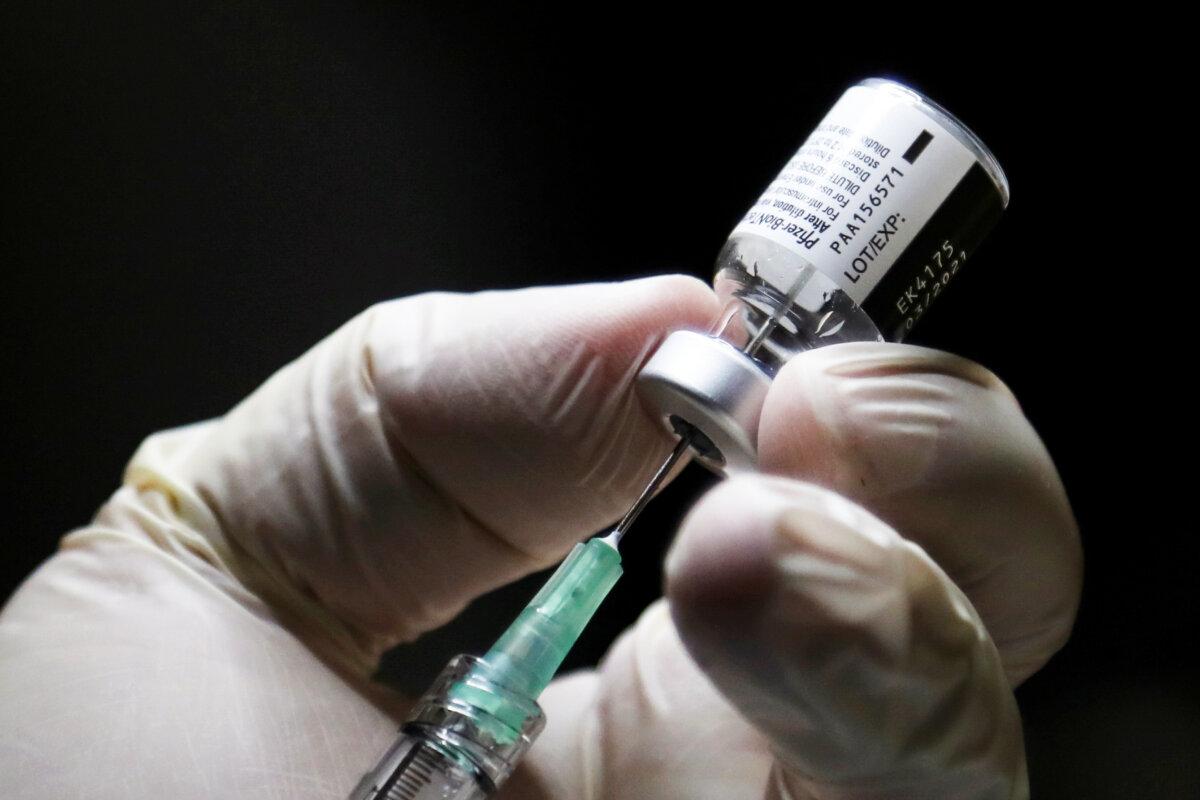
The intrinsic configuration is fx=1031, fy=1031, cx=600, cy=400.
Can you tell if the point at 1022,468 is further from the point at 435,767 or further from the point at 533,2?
the point at 533,2

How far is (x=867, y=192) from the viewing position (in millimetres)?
708

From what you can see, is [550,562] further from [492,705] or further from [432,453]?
[492,705]

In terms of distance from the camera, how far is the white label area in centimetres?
71

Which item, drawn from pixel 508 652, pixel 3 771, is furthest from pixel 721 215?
pixel 3 771

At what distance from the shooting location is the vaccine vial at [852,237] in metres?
0.71

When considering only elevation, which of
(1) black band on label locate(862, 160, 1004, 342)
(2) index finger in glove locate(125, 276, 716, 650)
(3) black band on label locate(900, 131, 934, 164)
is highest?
(3) black band on label locate(900, 131, 934, 164)

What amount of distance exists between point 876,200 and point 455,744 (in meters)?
0.46

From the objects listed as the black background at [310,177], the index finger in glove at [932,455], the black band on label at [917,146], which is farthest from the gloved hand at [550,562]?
the black background at [310,177]

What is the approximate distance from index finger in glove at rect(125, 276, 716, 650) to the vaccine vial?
0.13m

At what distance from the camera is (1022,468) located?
29.3 inches

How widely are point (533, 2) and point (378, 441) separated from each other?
2.14 feet

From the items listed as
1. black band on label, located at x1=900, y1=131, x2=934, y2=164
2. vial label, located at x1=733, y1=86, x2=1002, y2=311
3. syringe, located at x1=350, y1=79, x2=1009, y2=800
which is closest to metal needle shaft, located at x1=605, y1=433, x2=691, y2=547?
syringe, located at x1=350, y1=79, x2=1009, y2=800

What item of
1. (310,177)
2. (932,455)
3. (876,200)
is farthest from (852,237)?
(310,177)

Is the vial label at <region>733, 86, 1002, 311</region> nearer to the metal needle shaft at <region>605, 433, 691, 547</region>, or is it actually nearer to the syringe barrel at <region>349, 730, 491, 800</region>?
the metal needle shaft at <region>605, 433, 691, 547</region>
